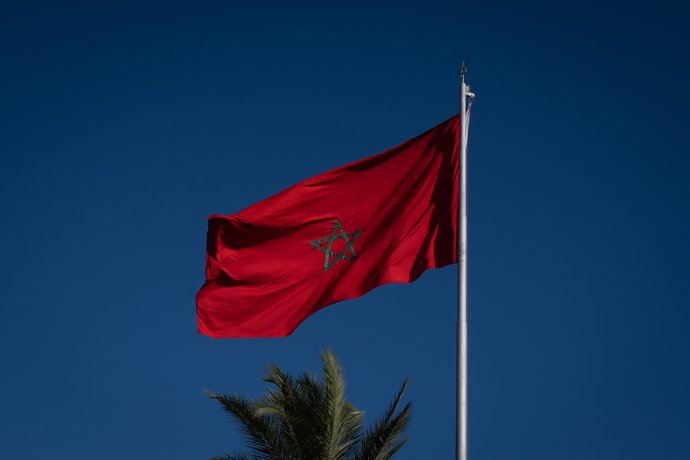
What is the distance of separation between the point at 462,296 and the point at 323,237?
4.40 m

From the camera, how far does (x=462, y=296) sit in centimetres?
Answer: 1415

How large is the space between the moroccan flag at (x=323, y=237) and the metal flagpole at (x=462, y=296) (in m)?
0.87

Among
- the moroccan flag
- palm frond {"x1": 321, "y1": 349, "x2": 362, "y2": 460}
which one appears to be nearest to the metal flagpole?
the moroccan flag

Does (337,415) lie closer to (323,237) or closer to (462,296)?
(323,237)

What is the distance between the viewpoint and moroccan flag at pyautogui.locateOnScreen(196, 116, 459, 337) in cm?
1677

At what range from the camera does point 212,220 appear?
60.0ft

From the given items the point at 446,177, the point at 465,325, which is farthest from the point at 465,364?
the point at 446,177

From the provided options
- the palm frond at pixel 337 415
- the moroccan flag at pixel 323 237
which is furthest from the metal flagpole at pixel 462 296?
the palm frond at pixel 337 415

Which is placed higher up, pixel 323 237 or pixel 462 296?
Result: pixel 323 237

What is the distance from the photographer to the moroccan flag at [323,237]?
16.8 m

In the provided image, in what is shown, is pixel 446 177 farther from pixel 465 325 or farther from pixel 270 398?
pixel 270 398

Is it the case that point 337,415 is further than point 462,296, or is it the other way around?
point 337,415

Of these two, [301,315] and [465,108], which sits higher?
[465,108]

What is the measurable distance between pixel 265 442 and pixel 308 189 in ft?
16.0
